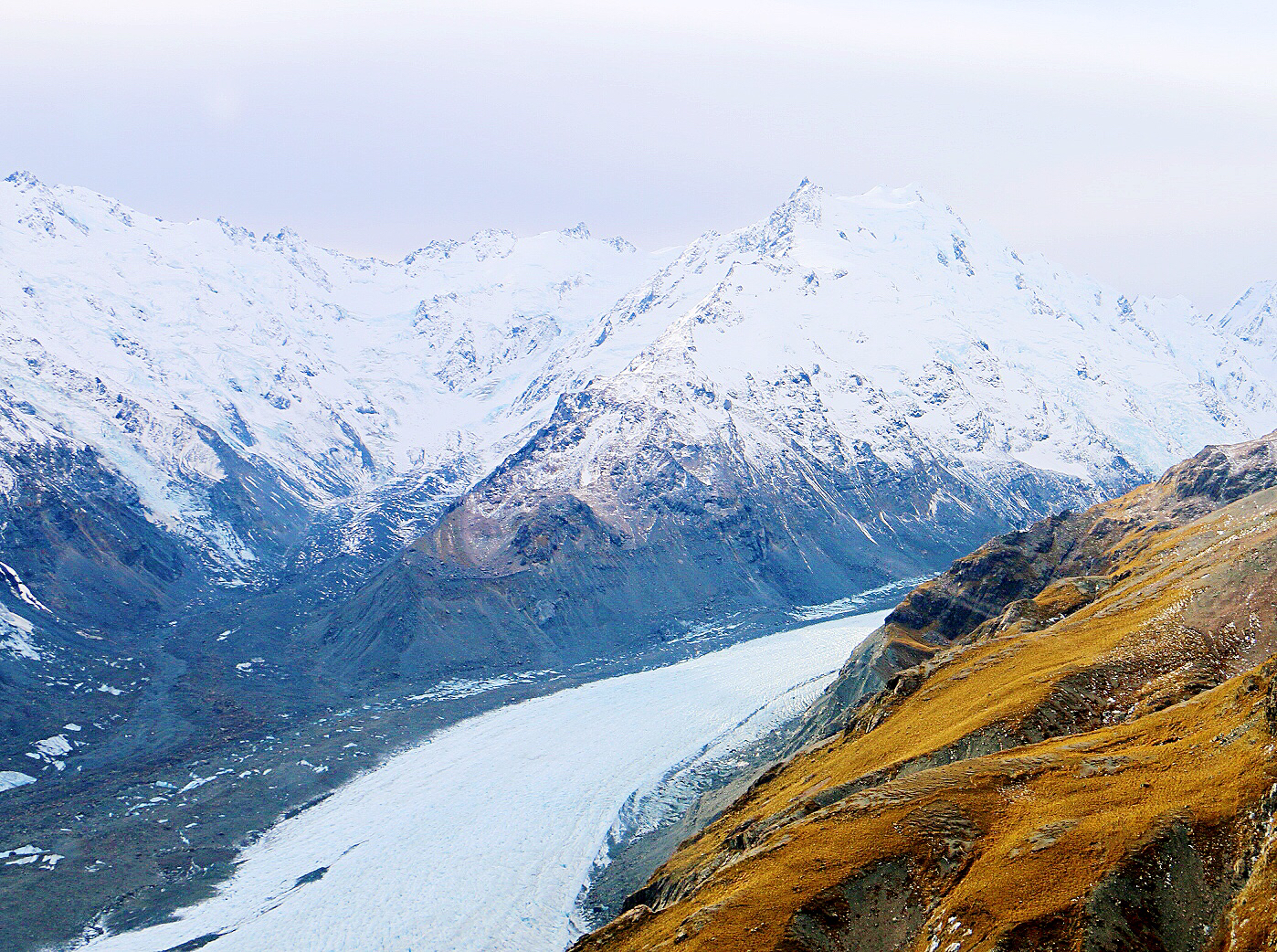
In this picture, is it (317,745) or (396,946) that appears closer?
(396,946)

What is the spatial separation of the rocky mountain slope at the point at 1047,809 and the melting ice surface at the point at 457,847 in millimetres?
32833

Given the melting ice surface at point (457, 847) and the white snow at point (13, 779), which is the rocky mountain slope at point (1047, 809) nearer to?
the melting ice surface at point (457, 847)

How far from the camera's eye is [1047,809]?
2089 inches

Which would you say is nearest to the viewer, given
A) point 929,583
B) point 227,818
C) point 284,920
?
point 284,920

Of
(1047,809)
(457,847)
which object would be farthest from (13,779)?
(1047,809)

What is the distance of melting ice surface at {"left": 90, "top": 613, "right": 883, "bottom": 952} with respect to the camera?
113875 mm

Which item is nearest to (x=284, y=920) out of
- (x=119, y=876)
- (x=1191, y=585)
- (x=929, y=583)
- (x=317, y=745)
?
(x=119, y=876)

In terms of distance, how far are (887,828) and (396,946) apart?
76068mm

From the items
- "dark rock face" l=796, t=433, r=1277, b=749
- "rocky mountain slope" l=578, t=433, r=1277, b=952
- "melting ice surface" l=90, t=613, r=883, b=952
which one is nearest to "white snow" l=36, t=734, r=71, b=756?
"melting ice surface" l=90, t=613, r=883, b=952

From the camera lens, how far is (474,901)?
Answer: 119 meters

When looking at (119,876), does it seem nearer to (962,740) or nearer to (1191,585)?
(962,740)

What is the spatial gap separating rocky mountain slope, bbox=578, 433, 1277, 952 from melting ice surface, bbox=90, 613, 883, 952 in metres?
32.8

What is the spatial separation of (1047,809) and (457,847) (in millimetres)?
102768

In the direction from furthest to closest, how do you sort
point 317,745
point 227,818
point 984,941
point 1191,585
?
point 317,745 → point 227,818 → point 1191,585 → point 984,941
